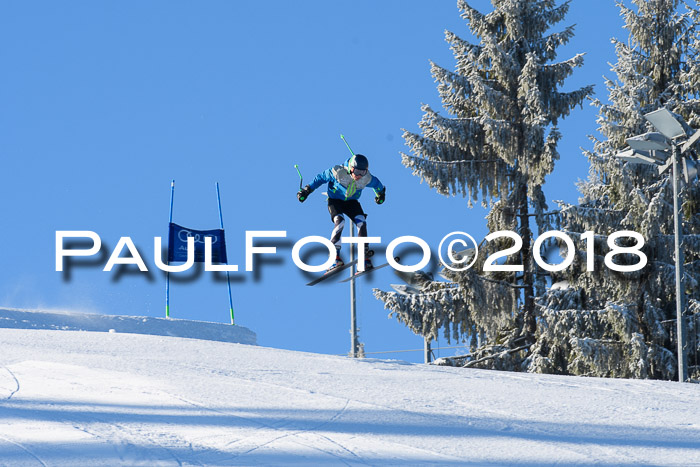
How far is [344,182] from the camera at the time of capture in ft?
46.5

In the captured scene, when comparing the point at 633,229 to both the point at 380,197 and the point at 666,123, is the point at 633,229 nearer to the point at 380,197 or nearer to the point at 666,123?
the point at 666,123

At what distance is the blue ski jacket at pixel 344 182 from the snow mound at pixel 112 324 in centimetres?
534

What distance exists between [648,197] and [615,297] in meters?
2.60

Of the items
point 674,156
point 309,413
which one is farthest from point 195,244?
point 309,413

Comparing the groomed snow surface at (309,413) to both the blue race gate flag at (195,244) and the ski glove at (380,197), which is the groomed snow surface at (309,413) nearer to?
the ski glove at (380,197)

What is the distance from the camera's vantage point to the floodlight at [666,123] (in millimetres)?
15910

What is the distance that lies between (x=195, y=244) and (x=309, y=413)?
15.0 meters

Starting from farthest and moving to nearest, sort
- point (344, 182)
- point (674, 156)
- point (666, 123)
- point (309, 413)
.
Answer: point (674, 156) < point (666, 123) < point (344, 182) < point (309, 413)

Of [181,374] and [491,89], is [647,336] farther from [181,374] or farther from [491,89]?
[181,374]

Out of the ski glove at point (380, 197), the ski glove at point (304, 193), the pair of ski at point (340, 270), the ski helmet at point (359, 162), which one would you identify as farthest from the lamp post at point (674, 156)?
the ski glove at point (304, 193)

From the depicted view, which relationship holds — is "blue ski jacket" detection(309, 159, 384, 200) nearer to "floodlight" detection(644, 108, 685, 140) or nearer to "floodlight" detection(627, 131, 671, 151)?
"floodlight" detection(644, 108, 685, 140)

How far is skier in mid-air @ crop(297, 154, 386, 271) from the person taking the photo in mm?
13773

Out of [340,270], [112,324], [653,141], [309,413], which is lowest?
[309,413]

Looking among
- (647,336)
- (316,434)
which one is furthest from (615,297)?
(316,434)
